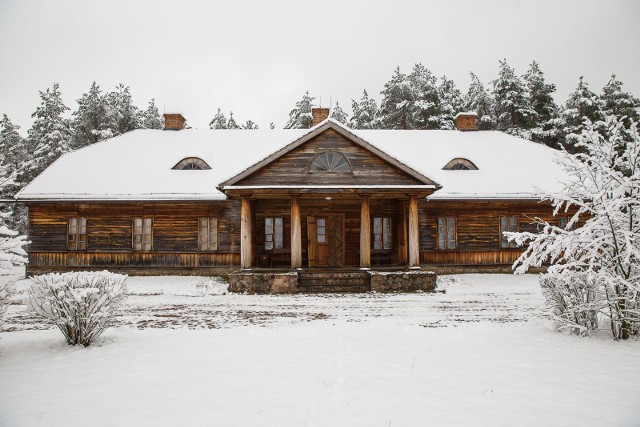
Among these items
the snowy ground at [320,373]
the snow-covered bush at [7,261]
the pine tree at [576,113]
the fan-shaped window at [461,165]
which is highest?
the pine tree at [576,113]

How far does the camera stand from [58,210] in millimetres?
19844

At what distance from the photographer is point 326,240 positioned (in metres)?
19.5

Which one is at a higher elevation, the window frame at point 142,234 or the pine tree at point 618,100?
the pine tree at point 618,100

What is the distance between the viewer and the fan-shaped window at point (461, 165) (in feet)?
71.4

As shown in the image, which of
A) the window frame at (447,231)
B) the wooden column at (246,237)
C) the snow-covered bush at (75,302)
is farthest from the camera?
the window frame at (447,231)

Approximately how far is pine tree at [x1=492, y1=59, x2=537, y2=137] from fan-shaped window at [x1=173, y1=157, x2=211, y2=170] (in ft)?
93.7

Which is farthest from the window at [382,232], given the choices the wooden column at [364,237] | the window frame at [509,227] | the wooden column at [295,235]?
the window frame at [509,227]

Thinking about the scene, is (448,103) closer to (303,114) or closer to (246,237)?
(303,114)

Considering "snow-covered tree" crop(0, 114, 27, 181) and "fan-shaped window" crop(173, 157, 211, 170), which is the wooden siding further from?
"snow-covered tree" crop(0, 114, 27, 181)

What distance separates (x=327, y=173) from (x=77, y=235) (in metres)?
12.8

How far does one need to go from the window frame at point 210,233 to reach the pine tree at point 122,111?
24.3 metres

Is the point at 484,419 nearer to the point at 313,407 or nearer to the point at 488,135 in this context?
the point at 313,407

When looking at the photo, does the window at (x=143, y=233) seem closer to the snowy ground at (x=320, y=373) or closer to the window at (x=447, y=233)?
the snowy ground at (x=320, y=373)

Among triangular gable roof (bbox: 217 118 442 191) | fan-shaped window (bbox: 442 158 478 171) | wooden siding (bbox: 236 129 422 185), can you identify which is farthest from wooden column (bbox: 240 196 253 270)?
fan-shaped window (bbox: 442 158 478 171)
